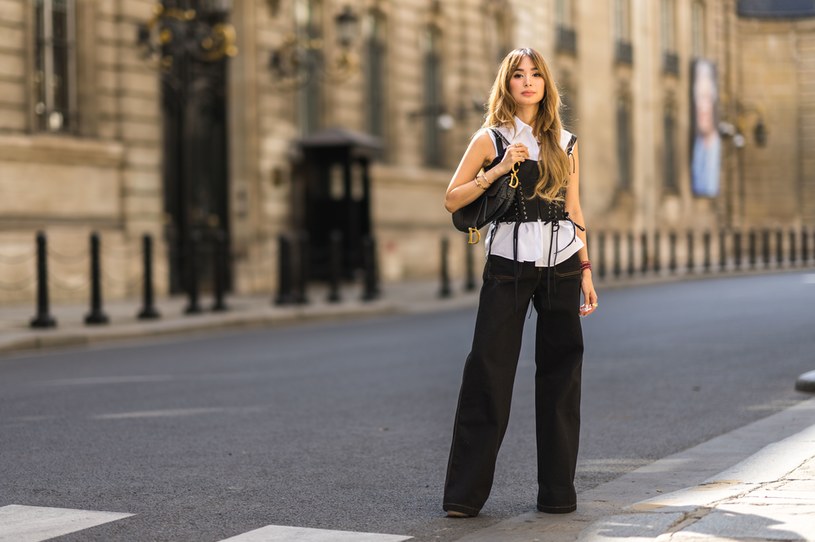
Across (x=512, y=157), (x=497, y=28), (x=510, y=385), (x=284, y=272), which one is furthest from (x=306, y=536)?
(x=497, y=28)

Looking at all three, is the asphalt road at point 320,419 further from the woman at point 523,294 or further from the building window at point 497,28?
the building window at point 497,28

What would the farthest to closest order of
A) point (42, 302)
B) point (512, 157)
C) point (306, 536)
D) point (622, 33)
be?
point (622, 33) < point (42, 302) < point (512, 157) < point (306, 536)

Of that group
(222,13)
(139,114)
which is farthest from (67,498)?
(139,114)

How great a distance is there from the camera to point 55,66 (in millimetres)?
20984

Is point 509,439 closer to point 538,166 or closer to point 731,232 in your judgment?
point 538,166

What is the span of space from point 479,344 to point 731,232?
1805 inches

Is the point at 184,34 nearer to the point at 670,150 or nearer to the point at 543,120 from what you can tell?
the point at 543,120

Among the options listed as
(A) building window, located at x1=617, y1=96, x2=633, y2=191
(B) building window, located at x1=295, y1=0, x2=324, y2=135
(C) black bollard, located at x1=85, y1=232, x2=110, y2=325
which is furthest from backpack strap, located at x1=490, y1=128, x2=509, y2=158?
(A) building window, located at x1=617, y1=96, x2=633, y2=191

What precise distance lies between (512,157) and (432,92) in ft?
90.7

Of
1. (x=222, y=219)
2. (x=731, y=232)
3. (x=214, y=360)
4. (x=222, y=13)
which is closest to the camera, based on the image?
(x=214, y=360)

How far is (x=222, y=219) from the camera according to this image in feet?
82.2

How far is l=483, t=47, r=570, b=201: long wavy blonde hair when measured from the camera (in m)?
5.33

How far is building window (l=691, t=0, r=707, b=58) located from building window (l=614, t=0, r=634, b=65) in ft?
18.5

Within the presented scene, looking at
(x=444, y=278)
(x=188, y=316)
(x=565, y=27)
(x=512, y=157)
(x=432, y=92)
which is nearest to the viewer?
(x=512, y=157)
